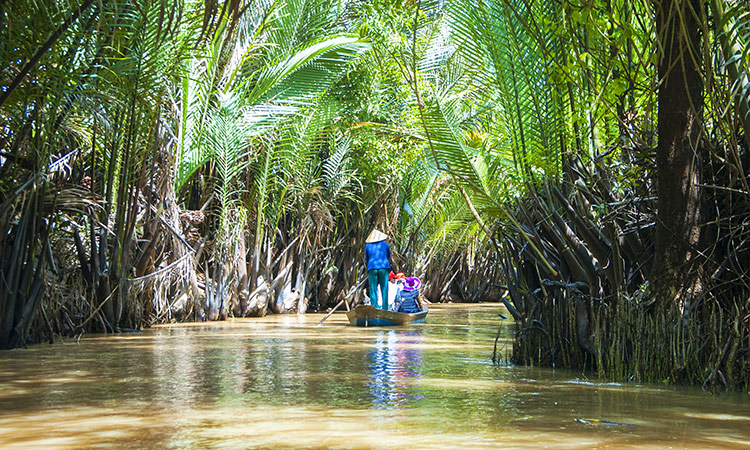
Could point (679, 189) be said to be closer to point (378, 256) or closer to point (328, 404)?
point (328, 404)

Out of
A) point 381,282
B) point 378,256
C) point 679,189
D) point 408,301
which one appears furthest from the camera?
point 408,301

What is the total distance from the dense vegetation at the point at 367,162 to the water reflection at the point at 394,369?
3.81 feet

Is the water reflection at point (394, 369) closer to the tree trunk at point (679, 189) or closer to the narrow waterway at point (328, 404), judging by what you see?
the narrow waterway at point (328, 404)

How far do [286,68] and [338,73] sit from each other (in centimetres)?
149

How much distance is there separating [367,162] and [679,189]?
12.3 m

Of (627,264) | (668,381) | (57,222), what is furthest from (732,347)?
(57,222)

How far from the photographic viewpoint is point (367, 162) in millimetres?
17938

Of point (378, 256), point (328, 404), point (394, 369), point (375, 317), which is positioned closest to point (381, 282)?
point (378, 256)

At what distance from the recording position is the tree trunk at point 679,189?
5832 mm

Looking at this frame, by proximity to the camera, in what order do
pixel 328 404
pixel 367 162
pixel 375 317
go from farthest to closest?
pixel 367 162, pixel 375 317, pixel 328 404

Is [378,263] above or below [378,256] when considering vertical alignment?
below

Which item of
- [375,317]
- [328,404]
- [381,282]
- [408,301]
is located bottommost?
[328,404]

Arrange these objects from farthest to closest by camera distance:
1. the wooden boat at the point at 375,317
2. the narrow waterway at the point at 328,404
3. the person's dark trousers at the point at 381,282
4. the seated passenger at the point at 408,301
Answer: the seated passenger at the point at 408,301
the person's dark trousers at the point at 381,282
the wooden boat at the point at 375,317
the narrow waterway at the point at 328,404

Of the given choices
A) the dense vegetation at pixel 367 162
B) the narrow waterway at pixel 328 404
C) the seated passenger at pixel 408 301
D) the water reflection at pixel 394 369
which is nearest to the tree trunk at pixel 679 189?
the dense vegetation at pixel 367 162
